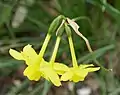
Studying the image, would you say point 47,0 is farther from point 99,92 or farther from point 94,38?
point 99,92

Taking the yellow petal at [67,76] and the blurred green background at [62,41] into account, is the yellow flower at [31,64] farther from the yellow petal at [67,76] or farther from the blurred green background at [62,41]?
the blurred green background at [62,41]

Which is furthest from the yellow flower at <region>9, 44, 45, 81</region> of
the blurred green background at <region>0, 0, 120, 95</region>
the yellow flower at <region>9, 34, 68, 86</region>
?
the blurred green background at <region>0, 0, 120, 95</region>

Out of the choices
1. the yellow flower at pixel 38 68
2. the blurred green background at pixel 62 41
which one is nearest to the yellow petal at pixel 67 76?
the yellow flower at pixel 38 68

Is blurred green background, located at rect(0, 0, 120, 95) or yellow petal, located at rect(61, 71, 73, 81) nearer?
yellow petal, located at rect(61, 71, 73, 81)

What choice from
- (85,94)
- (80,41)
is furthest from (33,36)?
(85,94)

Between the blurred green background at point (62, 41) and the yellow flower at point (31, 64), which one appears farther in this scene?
the blurred green background at point (62, 41)

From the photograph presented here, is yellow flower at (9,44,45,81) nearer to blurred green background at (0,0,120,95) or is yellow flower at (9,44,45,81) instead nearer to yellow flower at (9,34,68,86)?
yellow flower at (9,34,68,86)
